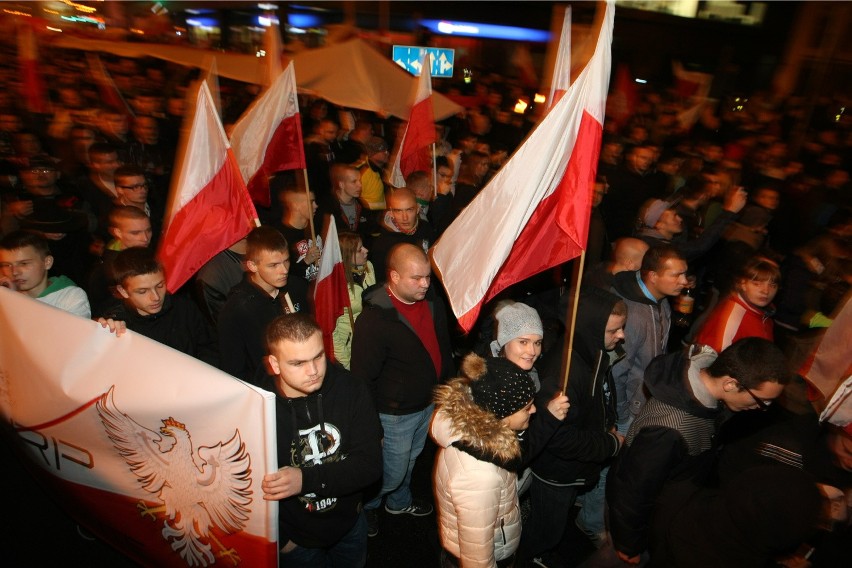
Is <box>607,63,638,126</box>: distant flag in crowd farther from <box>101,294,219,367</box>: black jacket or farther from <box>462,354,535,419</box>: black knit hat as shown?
<box>462,354,535,419</box>: black knit hat

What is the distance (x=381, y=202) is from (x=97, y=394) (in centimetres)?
543

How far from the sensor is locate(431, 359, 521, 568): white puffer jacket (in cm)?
255

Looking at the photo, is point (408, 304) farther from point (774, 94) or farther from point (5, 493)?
point (774, 94)

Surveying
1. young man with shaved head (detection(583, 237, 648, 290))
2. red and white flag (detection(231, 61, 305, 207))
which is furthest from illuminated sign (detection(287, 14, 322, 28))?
young man with shaved head (detection(583, 237, 648, 290))

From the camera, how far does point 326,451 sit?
2.85m

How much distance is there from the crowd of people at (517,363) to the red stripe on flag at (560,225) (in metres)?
0.27

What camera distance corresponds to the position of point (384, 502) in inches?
183

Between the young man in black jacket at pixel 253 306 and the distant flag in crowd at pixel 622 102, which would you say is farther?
the distant flag in crowd at pixel 622 102

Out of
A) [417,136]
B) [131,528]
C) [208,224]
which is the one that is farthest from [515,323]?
[417,136]

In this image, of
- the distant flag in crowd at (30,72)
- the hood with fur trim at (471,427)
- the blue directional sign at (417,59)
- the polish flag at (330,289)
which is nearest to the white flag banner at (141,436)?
the hood with fur trim at (471,427)

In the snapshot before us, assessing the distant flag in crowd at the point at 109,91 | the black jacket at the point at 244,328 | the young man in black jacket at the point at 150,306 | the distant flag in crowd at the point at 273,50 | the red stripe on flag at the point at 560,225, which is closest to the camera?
the red stripe on flag at the point at 560,225

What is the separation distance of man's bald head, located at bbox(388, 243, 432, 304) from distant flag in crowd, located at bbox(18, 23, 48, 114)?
9021 mm

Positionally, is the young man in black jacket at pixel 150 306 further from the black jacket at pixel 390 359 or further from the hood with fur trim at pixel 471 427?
the hood with fur trim at pixel 471 427

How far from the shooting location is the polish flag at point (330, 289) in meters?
3.97
